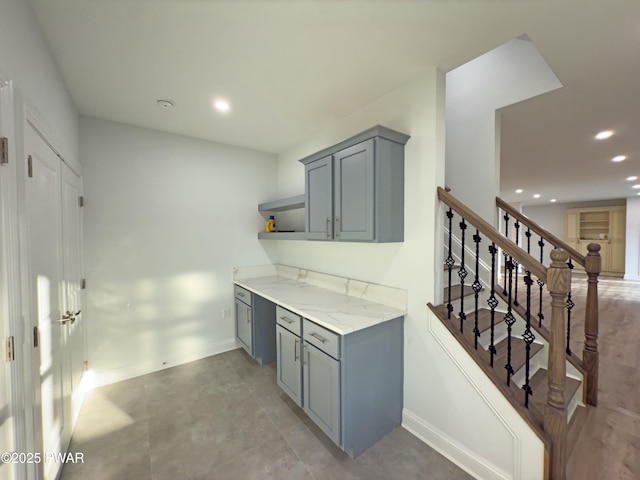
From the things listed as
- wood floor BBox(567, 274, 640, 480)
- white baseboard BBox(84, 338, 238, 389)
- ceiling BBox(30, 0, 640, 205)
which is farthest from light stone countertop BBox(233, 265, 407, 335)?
ceiling BBox(30, 0, 640, 205)

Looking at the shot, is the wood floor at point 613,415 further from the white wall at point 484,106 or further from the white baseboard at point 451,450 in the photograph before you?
the white wall at point 484,106

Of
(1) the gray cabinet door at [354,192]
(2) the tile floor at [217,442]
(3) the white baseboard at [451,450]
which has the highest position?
(1) the gray cabinet door at [354,192]

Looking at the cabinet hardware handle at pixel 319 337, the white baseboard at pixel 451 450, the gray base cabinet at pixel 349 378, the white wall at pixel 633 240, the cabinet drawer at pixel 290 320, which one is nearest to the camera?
the white baseboard at pixel 451 450

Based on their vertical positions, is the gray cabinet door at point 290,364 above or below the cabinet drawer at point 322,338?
below

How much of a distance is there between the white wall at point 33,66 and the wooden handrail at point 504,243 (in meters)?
2.37

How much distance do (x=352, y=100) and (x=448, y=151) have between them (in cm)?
137

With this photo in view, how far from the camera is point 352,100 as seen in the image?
2.29m

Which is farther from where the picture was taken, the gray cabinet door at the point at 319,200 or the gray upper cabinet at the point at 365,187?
the gray cabinet door at the point at 319,200

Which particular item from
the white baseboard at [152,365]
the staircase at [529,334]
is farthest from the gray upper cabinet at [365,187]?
the white baseboard at [152,365]

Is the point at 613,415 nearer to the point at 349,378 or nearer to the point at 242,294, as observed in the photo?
the point at 349,378

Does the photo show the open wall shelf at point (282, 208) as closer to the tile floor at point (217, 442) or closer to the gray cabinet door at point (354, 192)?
the gray cabinet door at point (354, 192)

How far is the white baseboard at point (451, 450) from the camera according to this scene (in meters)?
1.59

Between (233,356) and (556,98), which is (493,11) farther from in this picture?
(233,356)

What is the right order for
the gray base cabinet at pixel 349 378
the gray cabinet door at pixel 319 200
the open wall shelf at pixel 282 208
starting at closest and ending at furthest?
the gray base cabinet at pixel 349 378, the gray cabinet door at pixel 319 200, the open wall shelf at pixel 282 208
